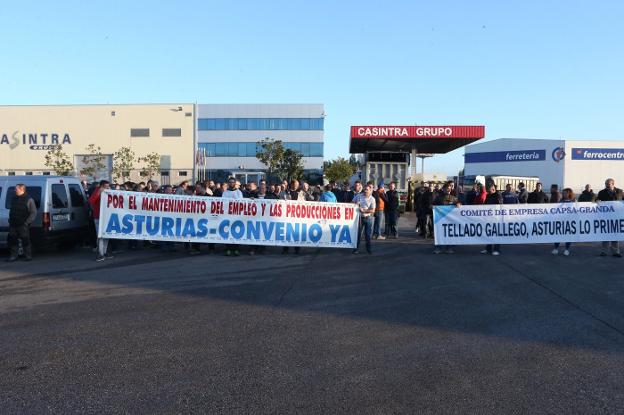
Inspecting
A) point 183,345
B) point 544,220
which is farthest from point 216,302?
point 544,220

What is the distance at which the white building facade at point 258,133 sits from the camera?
5769cm

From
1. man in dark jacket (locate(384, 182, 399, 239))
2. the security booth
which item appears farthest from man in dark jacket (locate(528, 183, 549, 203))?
the security booth

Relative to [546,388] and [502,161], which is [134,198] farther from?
[502,161]

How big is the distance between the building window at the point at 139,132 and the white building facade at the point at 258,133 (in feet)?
42.1

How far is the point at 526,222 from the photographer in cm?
1246

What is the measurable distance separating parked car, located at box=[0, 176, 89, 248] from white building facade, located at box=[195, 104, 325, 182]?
44.8 metres

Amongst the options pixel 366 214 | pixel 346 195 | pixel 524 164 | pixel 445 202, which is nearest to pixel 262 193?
pixel 366 214

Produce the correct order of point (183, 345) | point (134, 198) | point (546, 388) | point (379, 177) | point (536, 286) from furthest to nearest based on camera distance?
point (379, 177), point (134, 198), point (536, 286), point (183, 345), point (546, 388)

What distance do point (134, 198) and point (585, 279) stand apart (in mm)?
10074

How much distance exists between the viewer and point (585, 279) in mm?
9031

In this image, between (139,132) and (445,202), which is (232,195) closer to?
(445,202)

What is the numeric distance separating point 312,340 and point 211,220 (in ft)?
23.2

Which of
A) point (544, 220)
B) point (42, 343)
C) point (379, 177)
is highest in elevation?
point (379, 177)

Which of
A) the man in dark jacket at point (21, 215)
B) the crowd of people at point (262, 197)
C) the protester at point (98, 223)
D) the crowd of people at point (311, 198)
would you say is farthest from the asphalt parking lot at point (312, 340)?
the crowd of people at point (262, 197)
